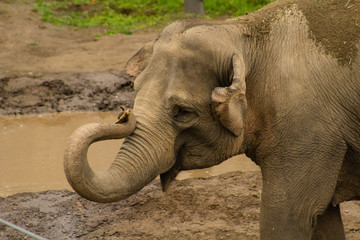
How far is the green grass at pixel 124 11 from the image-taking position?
14320 millimetres

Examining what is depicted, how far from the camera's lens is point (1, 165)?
25.7 feet

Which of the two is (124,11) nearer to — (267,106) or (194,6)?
(194,6)

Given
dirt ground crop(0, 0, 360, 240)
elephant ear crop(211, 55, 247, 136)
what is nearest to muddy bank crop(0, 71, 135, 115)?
dirt ground crop(0, 0, 360, 240)

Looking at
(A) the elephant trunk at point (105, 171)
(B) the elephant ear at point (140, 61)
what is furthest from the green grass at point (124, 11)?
(A) the elephant trunk at point (105, 171)

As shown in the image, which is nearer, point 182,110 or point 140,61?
point 182,110

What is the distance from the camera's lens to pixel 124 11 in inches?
622

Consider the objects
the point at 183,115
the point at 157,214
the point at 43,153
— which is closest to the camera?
the point at 183,115

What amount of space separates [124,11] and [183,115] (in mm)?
12334

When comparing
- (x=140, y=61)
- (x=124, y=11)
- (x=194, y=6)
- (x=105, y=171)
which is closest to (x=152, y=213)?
(x=140, y=61)

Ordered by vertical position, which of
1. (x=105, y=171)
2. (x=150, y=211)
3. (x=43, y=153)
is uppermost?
(x=105, y=171)

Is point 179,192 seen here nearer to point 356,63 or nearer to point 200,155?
point 200,155

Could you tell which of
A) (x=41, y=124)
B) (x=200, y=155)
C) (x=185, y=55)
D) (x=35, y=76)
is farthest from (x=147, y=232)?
(x=35, y=76)

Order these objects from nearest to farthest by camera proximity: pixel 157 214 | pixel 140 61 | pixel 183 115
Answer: pixel 183 115
pixel 140 61
pixel 157 214

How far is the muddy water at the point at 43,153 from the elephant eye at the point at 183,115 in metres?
3.40
